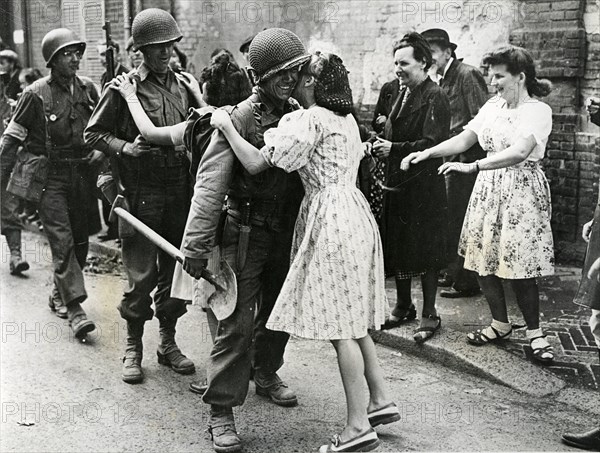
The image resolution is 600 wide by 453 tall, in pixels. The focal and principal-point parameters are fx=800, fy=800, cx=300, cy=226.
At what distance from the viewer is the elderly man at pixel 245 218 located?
4102mm

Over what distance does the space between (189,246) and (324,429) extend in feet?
4.49

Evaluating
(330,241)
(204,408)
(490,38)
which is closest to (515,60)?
(330,241)

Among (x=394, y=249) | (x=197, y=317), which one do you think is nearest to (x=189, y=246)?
(x=394, y=249)

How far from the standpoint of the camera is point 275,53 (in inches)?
160

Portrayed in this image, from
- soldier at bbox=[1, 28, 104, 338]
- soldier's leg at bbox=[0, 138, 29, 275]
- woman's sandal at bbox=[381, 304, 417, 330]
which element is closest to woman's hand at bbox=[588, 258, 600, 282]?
woman's sandal at bbox=[381, 304, 417, 330]

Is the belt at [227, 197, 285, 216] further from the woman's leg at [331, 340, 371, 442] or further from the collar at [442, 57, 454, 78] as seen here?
the collar at [442, 57, 454, 78]

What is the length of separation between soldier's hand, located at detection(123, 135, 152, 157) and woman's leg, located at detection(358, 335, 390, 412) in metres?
1.99

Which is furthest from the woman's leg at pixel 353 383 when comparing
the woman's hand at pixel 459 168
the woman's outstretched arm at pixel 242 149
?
the woman's hand at pixel 459 168

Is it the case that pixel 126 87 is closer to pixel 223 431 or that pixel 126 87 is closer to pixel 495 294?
pixel 223 431

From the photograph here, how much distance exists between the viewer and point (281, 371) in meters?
5.58

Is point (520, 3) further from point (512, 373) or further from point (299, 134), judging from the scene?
point (299, 134)

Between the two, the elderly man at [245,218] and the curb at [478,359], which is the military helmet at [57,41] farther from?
the curb at [478,359]

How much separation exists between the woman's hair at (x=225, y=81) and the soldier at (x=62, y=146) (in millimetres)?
2054

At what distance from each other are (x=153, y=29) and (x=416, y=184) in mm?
2157
